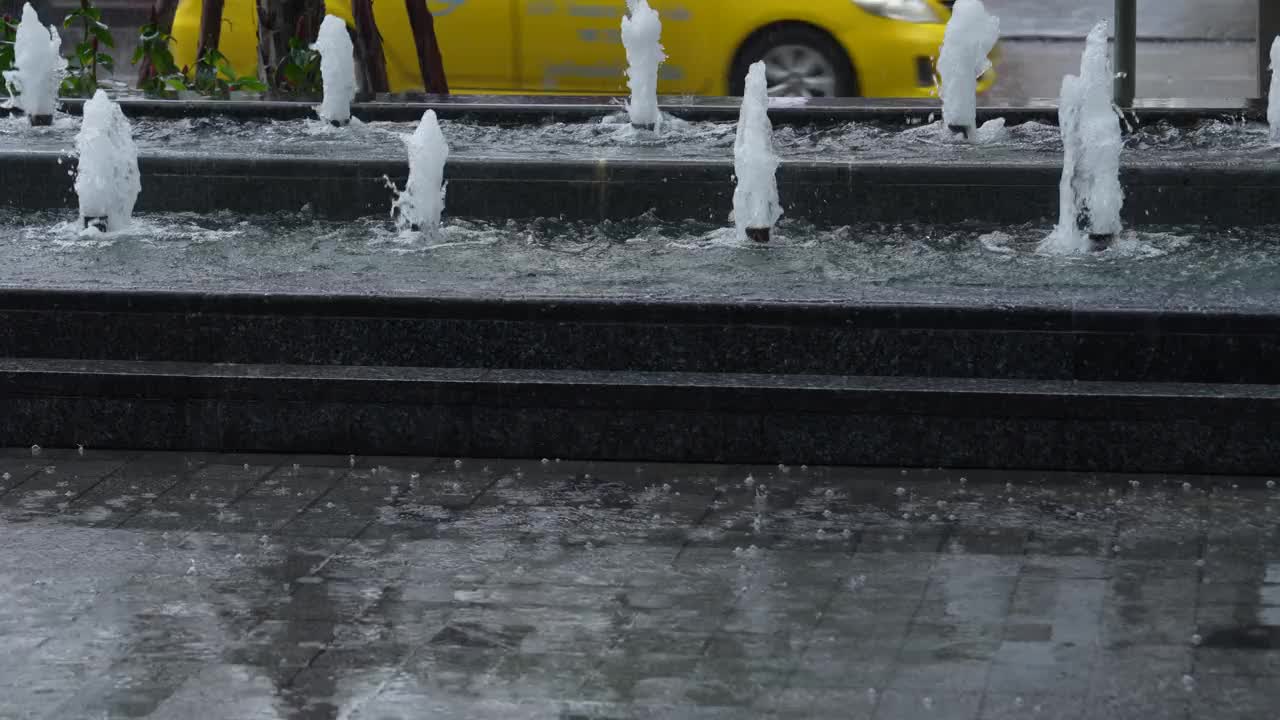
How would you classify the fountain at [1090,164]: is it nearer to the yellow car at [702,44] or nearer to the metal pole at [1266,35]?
the metal pole at [1266,35]

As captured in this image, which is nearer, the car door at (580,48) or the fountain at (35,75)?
the fountain at (35,75)

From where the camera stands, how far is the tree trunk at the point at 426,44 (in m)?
11.4

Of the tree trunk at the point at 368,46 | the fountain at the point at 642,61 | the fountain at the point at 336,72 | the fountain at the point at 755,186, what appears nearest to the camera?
the fountain at the point at 755,186

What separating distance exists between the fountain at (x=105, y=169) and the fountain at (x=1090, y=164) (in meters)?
3.62

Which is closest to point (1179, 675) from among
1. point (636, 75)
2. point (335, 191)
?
point (335, 191)

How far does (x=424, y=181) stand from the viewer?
8180mm

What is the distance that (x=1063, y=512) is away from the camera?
5668 millimetres

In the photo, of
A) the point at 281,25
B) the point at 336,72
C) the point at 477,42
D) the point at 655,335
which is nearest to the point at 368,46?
the point at 281,25

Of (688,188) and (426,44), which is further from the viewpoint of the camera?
(426,44)

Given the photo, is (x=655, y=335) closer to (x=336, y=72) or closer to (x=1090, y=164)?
(x=1090, y=164)

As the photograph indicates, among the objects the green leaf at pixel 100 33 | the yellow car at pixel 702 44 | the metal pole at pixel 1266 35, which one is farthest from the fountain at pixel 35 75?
the metal pole at pixel 1266 35

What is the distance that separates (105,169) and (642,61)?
9.65ft

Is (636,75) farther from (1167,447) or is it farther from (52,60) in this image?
(1167,447)

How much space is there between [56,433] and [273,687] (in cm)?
241
